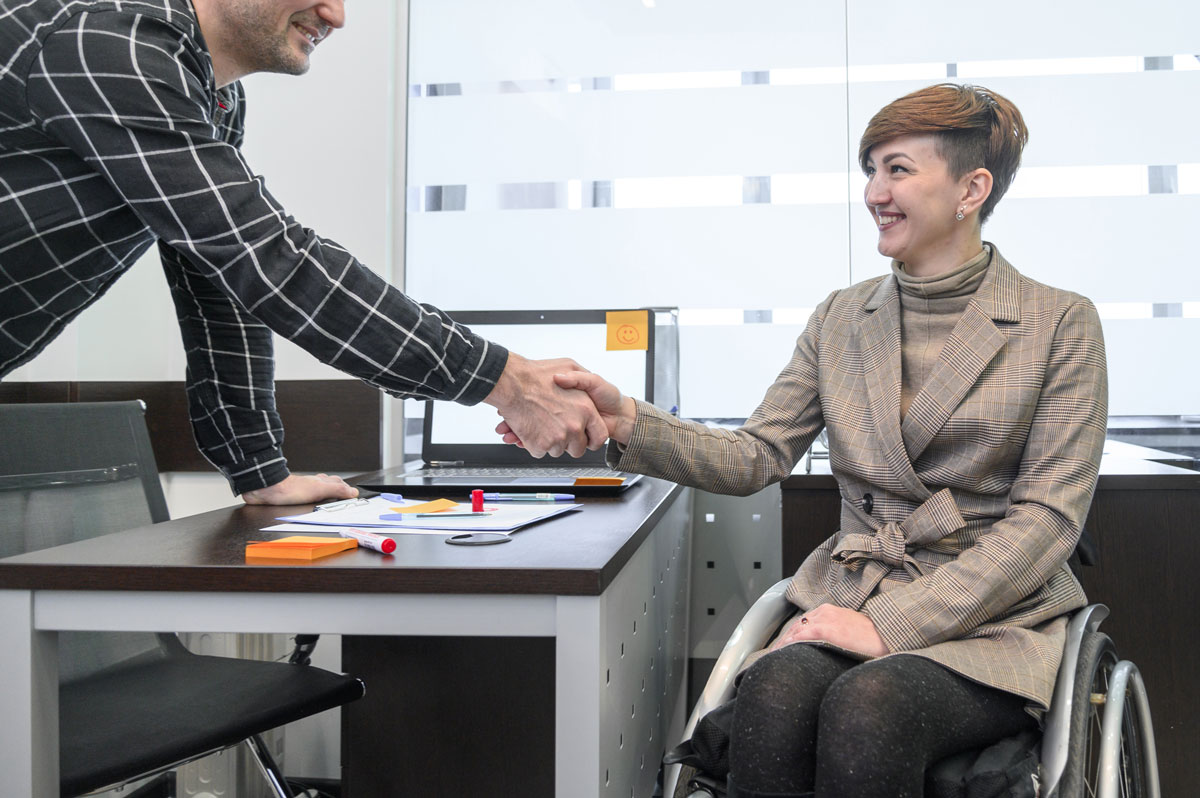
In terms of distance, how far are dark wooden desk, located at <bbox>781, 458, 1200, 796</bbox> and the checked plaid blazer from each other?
455 millimetres

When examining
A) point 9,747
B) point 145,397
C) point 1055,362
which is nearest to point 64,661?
point 9,747

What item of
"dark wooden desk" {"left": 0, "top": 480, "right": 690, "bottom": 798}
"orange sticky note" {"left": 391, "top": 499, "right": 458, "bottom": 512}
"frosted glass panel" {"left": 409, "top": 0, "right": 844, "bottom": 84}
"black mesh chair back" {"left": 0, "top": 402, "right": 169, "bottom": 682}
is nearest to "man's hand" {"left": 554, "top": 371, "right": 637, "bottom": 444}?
"orange sticky note" {"left": 391, "top": 499, "right": 458, "bottom": 512}

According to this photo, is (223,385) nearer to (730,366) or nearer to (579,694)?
(579,694)

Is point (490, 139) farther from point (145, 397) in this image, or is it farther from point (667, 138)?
point (145, 397)

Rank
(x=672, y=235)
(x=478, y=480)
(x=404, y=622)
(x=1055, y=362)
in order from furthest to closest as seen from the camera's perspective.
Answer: (x=672, y=235), (x=478, y=480), (x=1055, y=362), (x=404, y=622)

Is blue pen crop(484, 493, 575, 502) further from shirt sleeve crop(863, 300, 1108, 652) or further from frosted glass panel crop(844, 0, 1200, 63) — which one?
frosted glass panel crop(844, 0, 1200, 63)

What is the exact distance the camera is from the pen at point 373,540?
1103 mm

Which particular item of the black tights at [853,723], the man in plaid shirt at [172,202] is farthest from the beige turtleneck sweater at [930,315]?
the man in plaid shirt at [172,202]

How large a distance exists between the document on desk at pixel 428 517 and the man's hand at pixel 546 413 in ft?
0.33

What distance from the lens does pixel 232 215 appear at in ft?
3.93

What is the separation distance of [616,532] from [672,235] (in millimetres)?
1322

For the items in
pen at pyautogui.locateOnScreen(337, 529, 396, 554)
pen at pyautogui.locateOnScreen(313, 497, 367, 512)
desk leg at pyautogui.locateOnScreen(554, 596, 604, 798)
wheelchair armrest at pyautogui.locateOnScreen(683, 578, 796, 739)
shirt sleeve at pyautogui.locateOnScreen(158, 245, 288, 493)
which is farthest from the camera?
shirt sleeve at pyautogui.locateOnScreen(158, 245, 288, 493)

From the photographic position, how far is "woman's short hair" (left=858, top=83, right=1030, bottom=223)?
1.46 m

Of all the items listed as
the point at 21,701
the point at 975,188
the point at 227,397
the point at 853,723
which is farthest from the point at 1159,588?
the point at 21,701
